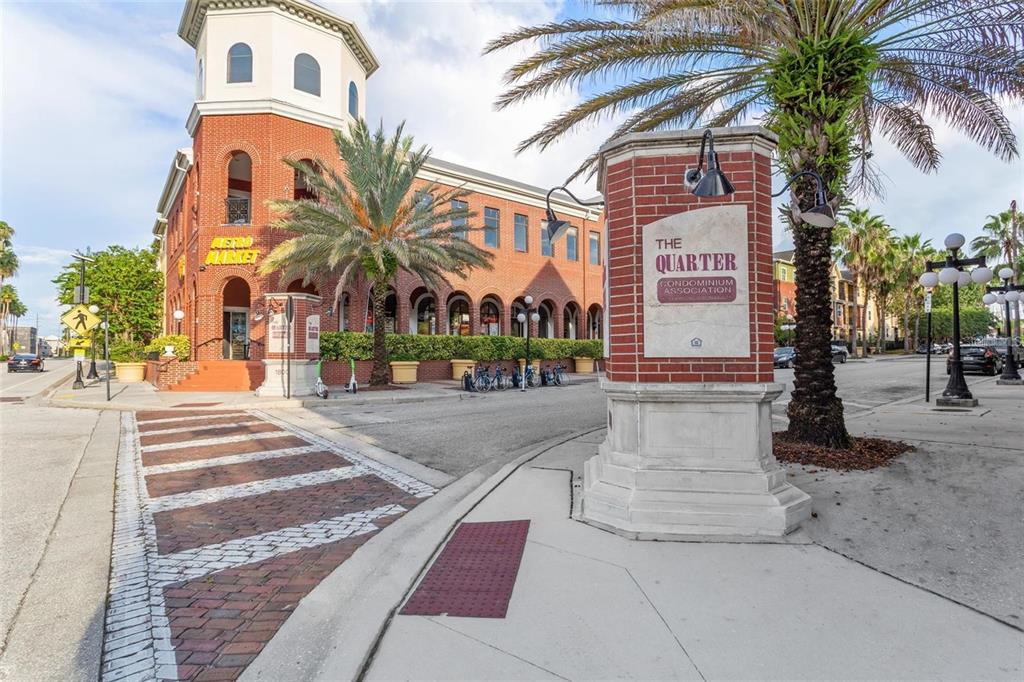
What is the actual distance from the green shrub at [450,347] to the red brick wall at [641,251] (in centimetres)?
1897

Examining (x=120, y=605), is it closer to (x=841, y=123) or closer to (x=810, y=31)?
(x=841, y=123)

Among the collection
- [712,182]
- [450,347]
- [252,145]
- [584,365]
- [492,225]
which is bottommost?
[584,365]

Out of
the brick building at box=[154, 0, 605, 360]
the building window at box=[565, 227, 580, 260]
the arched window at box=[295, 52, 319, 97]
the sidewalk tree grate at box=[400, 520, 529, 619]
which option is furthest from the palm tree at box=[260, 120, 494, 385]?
the building window at box=[565, 227, 580, 260]

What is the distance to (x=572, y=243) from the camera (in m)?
36.8

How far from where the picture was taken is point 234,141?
2259 centimetres

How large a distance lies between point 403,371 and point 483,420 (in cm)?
1187

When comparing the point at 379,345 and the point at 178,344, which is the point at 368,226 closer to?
the point at 379,345

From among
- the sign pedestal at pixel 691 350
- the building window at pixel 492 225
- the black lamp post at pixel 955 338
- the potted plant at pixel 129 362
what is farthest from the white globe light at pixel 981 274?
the potted plant at pixel 129 362

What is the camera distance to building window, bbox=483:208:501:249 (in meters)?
31.7

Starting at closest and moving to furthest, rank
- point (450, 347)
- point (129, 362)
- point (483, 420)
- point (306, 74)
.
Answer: point (483, 420)
point (306, 74)
point (450, 347)
point (129, 362)

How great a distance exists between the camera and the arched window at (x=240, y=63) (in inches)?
888

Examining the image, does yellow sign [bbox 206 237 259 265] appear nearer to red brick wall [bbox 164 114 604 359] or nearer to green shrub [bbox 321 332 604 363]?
red brick wall [bbox 164 114 604 359]

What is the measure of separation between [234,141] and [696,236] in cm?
2353

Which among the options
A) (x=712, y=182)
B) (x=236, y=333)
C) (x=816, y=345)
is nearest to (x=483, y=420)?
(x=816, y=345)
